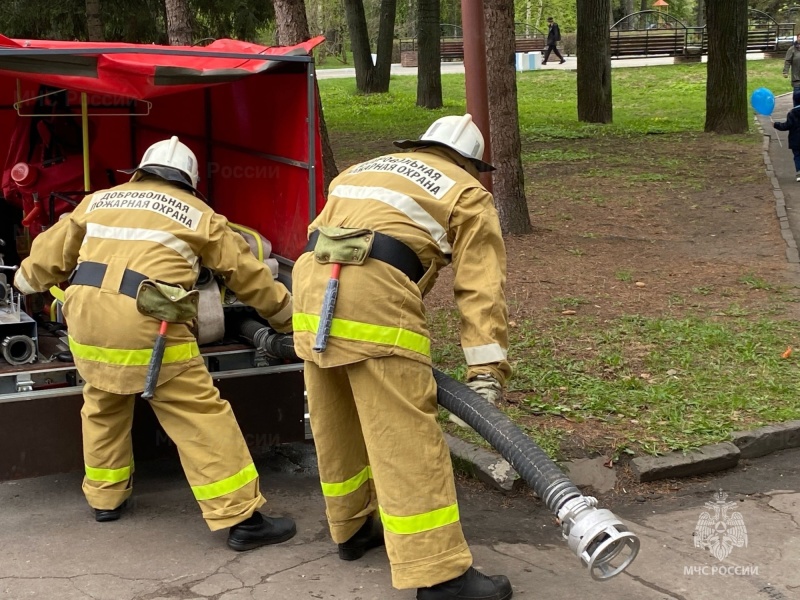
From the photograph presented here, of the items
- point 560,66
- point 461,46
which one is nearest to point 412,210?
point 560,66

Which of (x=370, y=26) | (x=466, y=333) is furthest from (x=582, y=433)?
(x=370, y=26)

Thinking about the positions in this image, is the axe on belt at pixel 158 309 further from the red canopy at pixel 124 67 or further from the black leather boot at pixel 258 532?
the red canopy at pixel 124 67

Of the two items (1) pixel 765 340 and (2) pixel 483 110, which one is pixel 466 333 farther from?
(2) pixel 483 110

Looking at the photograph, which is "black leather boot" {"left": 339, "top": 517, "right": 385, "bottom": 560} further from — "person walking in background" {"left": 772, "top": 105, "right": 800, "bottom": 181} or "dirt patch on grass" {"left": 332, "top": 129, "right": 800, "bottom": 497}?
"person walking in background" {"left": 772, "top": 105, "right": 800, "bottom": 181}

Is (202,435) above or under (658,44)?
under

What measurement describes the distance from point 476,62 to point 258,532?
5074 millimetres

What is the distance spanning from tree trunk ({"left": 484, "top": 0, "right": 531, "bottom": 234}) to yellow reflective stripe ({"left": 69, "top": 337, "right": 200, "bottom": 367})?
559cm

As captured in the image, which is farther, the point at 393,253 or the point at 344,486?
the point at 344,486

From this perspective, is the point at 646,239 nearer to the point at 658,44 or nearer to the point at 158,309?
the point at 158,309

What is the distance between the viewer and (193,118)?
23.4ft

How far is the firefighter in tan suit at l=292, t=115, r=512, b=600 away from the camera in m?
3.53

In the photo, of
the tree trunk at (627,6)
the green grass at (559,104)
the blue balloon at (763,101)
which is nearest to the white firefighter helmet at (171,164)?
the green grass at (559,104)

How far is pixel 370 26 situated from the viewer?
2164 inches

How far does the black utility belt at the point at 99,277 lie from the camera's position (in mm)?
4078
